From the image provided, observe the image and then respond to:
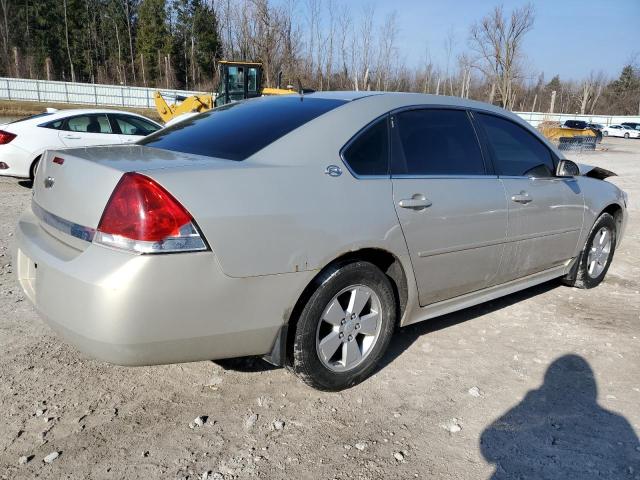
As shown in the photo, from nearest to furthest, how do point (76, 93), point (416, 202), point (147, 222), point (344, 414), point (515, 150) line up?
point (147, 222) < point (344, 414) < point (416, 202) < point (515, 150) < point (76, 93)

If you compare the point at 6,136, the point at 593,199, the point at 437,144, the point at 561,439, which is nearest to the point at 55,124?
the point at 6,136

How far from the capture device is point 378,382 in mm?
3127

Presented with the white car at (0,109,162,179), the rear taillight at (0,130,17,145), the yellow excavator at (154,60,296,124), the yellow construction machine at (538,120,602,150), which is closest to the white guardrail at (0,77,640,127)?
the yellow construction machine at (538,120,602,150)

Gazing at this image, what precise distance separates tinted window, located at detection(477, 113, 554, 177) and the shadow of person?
1570mm

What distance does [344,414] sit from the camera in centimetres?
278

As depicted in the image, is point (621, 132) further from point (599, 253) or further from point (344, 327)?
point (344, 327)

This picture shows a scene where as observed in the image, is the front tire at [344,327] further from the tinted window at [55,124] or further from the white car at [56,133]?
the tinted window at [55,124]

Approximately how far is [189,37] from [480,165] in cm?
6002

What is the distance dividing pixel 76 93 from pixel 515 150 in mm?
38805

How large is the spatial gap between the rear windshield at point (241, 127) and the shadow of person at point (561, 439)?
1.91 metres

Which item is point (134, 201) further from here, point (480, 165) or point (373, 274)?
point (480, 165)

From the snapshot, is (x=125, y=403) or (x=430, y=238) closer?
(x=125, y=403)

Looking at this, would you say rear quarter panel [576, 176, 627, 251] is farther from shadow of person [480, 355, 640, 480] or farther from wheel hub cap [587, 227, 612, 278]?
shadow of person [480, 355, 640, 480]

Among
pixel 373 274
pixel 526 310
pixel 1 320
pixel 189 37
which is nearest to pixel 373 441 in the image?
pixel 373 274
